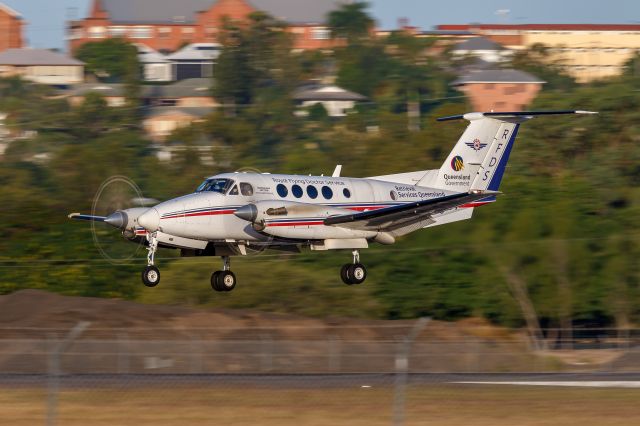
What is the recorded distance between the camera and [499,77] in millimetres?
133625

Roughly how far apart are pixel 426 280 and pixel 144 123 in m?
75.2

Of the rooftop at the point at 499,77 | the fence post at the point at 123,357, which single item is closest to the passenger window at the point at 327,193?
the fence post at the point at 123,357

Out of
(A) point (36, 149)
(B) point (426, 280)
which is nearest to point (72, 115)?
(A) point (36, 149)

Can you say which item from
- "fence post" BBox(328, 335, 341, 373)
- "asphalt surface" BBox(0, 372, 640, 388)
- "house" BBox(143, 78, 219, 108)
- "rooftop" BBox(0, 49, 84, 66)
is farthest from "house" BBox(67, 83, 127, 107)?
"asphalt surface" BBox(0, 372, 640, 388)

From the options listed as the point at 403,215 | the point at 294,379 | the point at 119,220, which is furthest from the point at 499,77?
the point at 119,220

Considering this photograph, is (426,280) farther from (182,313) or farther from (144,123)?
(144,123)

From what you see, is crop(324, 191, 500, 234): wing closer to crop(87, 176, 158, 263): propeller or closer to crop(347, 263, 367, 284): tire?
crop(347, 263, 367, 284): tire

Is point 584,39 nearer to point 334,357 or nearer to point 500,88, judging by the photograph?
point 500,88

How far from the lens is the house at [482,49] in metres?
159

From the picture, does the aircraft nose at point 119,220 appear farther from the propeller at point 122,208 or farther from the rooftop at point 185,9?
the rooftop at point 185,9

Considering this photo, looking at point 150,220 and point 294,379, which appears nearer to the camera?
point 150,220

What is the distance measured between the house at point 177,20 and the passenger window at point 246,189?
490 ft

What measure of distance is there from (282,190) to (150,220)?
3766 millimetres

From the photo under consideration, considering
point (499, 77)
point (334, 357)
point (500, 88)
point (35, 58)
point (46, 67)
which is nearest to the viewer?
point (334, 357)
